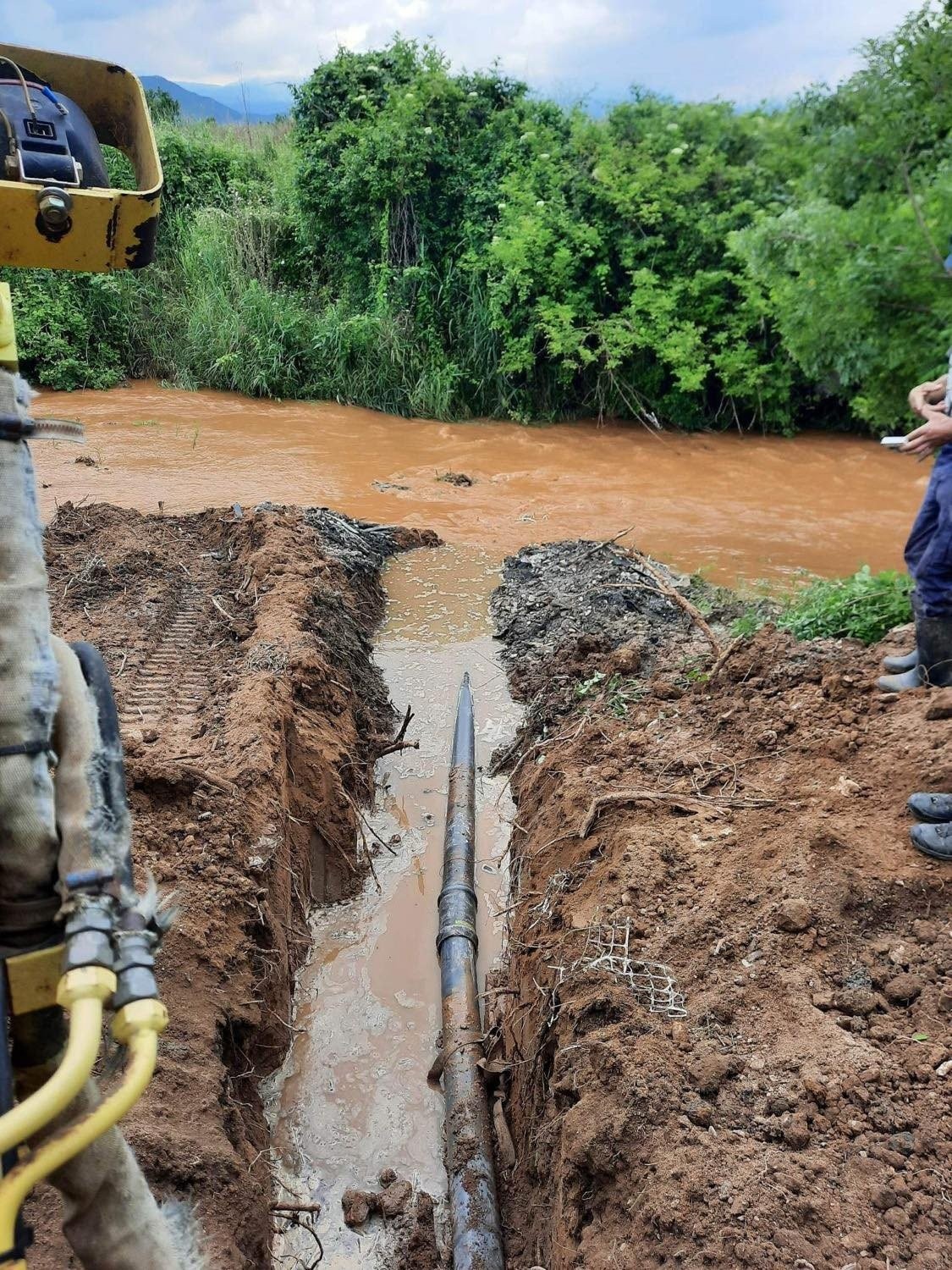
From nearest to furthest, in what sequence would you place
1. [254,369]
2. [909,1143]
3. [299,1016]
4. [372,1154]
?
1. [909,1143]
2. [372,1154]
3. [299,1016]
4. [254,369]

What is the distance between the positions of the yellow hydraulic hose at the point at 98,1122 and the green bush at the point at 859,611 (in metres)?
4.63

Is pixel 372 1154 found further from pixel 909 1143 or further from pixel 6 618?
pixel 6 618

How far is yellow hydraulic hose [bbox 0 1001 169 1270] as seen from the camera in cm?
120

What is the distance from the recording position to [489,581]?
Answer: 785cm

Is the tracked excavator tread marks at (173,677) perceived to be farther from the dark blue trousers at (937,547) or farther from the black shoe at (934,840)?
the dark blue trousers at (937,547)

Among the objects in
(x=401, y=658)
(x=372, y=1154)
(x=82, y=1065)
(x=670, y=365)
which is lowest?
(x=372, y=1154)

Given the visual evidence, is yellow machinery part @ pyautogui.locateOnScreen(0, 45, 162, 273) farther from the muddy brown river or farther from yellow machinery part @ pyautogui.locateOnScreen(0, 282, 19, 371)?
the muddy brown river

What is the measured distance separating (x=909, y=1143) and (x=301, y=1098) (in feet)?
7.21

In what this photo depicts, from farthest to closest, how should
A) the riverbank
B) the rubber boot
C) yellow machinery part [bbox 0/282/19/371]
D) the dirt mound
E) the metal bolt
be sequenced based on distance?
the riverbank → the dirt mound → the rubber boot → the metal bolt → yellow machinery part [bbox 0/282/19/371]

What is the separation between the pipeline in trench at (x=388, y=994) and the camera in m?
3.18

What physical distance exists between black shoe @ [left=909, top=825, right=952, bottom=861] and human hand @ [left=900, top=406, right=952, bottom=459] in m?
1.70

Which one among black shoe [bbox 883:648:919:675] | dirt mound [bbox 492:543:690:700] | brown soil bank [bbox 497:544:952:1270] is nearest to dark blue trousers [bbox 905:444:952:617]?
black shoe [bbox 883:648:919:675]

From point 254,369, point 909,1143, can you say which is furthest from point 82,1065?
point 254,369

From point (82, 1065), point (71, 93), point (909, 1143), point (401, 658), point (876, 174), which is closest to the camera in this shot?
point (82, 1065)
